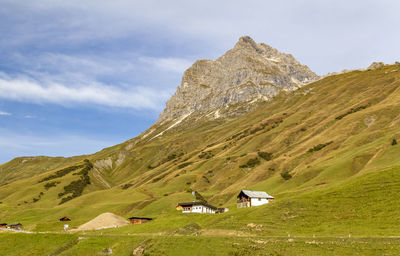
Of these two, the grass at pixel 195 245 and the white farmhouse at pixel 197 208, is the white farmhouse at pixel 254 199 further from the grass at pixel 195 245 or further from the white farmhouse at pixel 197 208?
the grass at pixel 195 245

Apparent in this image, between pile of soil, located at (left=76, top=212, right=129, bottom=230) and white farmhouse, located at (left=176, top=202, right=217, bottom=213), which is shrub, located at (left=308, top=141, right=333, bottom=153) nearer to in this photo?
Result: white farmhouse, located at (left=176, top=202, right=217, bottom=213)

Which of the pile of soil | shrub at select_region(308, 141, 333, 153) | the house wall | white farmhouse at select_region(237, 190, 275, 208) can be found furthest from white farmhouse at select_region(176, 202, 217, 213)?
shrub at select_region(308, 141, 333, 153)

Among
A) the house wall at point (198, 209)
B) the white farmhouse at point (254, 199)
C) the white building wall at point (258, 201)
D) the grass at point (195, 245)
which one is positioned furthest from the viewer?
the house wall at point (198, 209)

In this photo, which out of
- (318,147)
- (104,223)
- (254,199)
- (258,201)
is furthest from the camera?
(318,147)

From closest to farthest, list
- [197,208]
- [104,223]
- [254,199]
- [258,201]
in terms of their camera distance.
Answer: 1. [104,223]
2. [258,201]
3. [254,199]
4. [197,208]

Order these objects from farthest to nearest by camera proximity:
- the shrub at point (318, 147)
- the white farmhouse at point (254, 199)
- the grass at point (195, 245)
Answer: the shrub at point (318, 147) → the white farmhouse at point (254, 199) → the grass at point (195, 245)

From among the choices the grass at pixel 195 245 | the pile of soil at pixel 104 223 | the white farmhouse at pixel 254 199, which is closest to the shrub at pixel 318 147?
the white farmhouse at pixel 254 199

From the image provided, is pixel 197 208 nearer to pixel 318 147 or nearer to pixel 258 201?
pixel 258 201

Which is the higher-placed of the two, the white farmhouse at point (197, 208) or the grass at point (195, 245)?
the white farmhouse at point (197, 208)

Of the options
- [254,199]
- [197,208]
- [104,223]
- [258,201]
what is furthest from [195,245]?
[258,201]

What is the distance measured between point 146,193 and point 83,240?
12772cm

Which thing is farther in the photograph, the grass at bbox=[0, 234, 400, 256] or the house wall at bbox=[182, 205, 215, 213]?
the house wall at bbox=[182, 205, 215, 213]

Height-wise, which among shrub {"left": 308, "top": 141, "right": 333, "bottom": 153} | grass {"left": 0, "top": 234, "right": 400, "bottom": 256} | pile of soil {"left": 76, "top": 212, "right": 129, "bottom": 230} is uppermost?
shrub {"left": 308, "top": 141, "right": 333, "bottom": 153}

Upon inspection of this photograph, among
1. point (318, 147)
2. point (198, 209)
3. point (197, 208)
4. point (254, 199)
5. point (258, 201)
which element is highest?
point (318, 147)
